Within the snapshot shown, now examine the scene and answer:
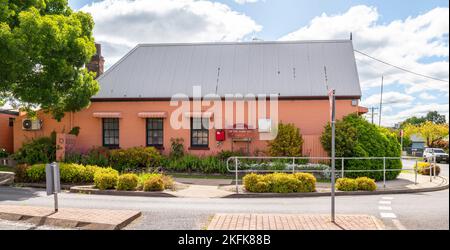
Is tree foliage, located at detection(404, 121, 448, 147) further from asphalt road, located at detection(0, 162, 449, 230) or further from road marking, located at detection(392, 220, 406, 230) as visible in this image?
road marking, located at detection(392, 220, 406, 230)

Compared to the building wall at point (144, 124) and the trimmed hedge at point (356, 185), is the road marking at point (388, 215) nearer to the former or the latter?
the trimmed hedge at point (356, 185)

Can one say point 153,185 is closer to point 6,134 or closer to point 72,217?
point 72,217

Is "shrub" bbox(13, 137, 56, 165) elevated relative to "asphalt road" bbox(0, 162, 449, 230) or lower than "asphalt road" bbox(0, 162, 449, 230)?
elevated

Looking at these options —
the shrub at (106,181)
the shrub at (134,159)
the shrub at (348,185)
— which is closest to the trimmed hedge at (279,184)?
the shrub at (348,185)

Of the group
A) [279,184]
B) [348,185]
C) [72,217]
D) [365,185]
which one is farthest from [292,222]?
[365,185]

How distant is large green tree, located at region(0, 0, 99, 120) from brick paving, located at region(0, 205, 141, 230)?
682 cm

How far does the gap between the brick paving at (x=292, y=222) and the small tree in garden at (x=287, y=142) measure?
1003 cm

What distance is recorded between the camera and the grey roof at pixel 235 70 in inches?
803

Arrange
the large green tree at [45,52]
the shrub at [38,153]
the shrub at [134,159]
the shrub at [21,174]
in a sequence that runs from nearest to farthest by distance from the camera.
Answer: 1. the large green tree at [45,52]
2. the shrub at [21,174]
3. the shrub at [134,159]
4. the shrub at [38,153]

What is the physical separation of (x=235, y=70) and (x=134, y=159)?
7.04 metres

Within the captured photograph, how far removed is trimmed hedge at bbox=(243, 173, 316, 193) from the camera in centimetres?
1309

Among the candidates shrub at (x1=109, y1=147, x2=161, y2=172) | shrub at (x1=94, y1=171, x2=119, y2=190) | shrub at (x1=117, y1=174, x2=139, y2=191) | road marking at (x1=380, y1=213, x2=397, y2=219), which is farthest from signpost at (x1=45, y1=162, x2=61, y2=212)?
shrub at (x1=109, y1=147, x2=161, y2=172)
